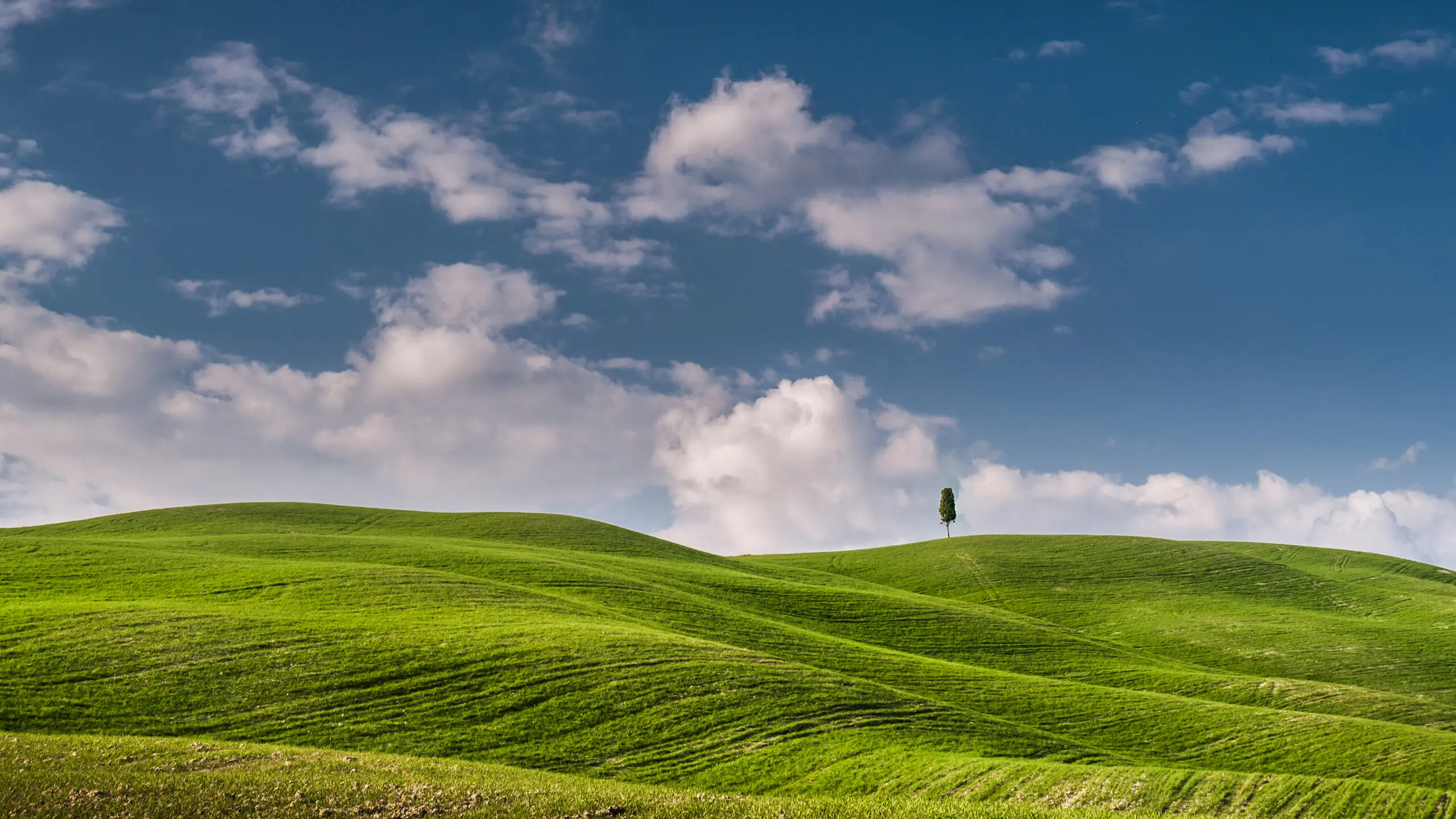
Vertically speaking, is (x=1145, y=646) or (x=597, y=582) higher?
(x=597, y=582)

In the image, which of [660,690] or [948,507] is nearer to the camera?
[660,690]

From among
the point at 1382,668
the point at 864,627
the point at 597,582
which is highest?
the point at 597,582

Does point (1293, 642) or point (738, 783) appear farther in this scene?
point (1293, 642)

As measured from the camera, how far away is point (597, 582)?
60.6 metres

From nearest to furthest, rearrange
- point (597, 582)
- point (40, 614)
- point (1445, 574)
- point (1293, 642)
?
point (40, 614) → point (597, 582) → point (1293, 642) → point (1445, 574)

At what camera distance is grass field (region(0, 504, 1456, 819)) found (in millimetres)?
26656

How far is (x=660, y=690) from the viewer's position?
3450 cm

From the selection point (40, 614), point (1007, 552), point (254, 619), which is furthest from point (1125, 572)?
point (40, 614)

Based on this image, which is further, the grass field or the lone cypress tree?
the lone cypress tree

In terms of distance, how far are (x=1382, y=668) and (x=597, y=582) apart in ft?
187

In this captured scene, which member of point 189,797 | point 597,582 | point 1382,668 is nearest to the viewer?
point 189,797

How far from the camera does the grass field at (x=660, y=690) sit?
87.5ft

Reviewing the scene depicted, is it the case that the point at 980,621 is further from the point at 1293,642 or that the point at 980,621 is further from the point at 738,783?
the point at 738,783

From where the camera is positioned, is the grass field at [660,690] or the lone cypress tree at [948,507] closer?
the grass field at [660,690]
